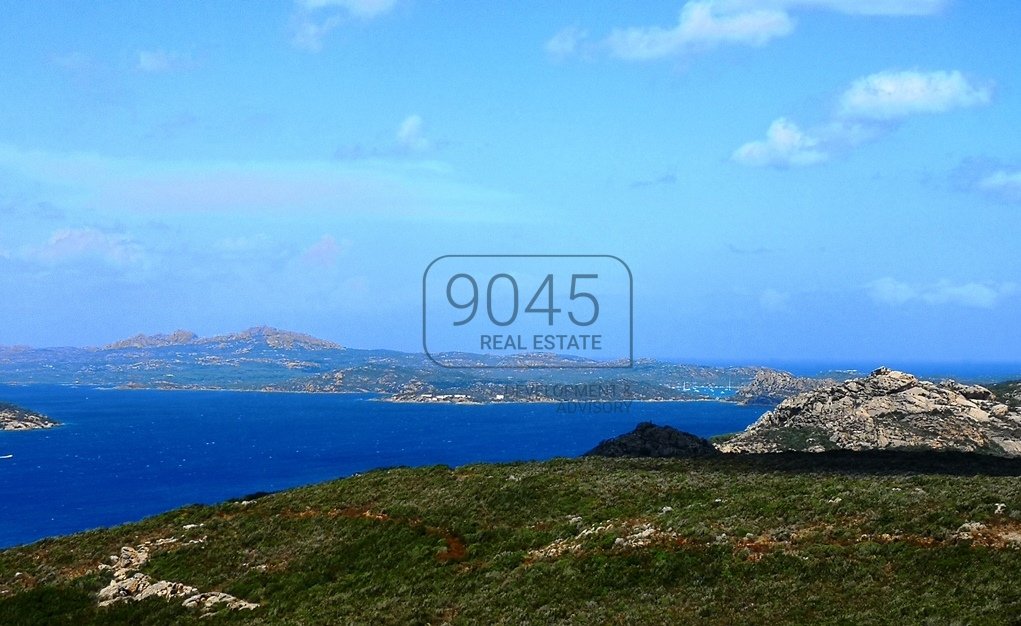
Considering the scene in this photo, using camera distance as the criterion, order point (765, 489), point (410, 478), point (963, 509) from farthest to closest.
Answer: point (410, 478) < point (765, 489) < point (963, 509)

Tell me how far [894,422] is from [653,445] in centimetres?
11283

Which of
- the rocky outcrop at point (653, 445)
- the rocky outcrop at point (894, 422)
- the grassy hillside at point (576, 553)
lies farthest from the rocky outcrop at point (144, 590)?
the rocky outcrop at point (894, 422)

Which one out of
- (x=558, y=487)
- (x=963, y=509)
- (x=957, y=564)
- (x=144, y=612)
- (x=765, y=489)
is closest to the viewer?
(x=957, y=564)

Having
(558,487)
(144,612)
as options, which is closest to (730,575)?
(558,487)

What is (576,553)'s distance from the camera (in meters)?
35.8

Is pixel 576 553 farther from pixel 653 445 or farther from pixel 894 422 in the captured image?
pixel 894 422

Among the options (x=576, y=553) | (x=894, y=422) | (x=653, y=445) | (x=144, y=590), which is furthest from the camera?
(x=894, y=422)

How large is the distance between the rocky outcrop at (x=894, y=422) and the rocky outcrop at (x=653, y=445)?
7960 centimetres

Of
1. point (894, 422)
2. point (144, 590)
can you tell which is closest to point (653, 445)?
point (144, 590)

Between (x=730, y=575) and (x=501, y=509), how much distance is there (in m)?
15.1

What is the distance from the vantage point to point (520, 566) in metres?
35.8

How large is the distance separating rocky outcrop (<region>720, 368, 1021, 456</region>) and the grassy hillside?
411ft

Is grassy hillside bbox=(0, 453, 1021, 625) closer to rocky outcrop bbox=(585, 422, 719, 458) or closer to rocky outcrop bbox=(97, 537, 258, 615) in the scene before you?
rocky outcrop bbox=(97, 537, 258, 615)

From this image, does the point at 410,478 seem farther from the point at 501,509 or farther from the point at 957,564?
the point at 957,564
